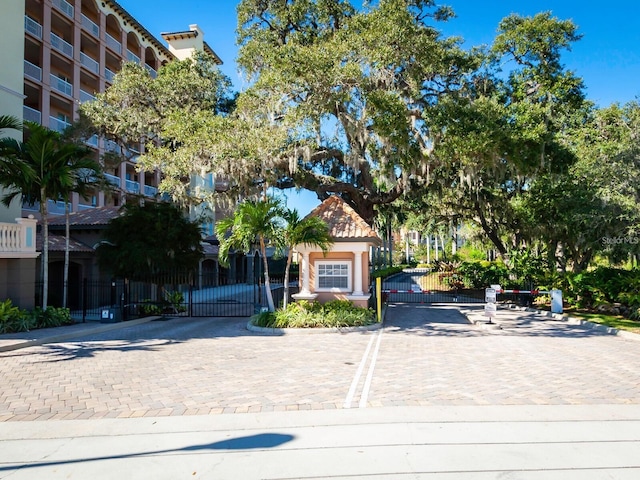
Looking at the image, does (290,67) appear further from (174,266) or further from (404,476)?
(404,476)

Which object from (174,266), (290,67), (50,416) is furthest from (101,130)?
(50,416)

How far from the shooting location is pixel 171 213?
20.2m

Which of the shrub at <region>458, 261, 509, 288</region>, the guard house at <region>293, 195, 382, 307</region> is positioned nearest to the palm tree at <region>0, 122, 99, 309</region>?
the guard house at <region>293, 195, 382, 307</region>

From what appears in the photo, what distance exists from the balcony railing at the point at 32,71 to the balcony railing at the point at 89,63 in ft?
14.1

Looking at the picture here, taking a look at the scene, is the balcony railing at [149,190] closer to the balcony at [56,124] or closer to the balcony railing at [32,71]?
the balcony at [56,124]

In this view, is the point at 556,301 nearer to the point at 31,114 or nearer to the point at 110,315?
the point at 110,315

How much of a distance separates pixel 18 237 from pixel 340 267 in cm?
1168

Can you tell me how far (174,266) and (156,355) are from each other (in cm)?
921

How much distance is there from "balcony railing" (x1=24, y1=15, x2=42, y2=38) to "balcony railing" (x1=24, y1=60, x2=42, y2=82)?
6.57 ft

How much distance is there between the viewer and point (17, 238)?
16141 mm

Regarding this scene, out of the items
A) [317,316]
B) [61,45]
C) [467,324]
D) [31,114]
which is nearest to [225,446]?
[317,316]

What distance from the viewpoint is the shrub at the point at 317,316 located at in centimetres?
1547

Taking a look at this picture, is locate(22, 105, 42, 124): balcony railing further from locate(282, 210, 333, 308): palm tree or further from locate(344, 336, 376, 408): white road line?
locate(344, 336, 376, 408): white road line

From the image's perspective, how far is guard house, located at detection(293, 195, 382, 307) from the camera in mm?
17141
